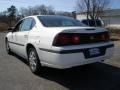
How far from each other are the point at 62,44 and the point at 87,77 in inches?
48.7

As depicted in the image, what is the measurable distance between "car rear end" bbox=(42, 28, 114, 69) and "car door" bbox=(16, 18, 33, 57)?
1316 millimetres

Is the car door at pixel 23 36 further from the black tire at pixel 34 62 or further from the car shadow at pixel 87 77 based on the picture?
the car shadow at pixel 87 77

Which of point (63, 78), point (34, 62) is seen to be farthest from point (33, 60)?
point (63, 78)

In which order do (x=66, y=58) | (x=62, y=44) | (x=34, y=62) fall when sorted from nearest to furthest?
(x=66, y=58) < (x=62, y=44) < (x=34, y=62)

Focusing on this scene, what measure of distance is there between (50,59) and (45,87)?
0.61m

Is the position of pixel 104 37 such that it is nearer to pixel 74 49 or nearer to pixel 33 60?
pixel 74 49

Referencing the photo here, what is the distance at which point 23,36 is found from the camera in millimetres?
6137

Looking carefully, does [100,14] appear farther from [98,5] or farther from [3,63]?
[3,63]

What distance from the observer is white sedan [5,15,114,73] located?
4527 millimetres

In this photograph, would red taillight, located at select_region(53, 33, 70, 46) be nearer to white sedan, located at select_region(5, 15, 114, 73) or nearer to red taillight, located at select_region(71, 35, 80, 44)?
white sedan, located at select_region(5, 15, 114, 73)

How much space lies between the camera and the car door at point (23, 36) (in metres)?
5.99

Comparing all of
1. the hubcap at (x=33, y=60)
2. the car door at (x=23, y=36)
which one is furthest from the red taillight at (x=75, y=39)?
the car door at (x=23, y=36)

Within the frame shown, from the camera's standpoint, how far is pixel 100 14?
38438mm

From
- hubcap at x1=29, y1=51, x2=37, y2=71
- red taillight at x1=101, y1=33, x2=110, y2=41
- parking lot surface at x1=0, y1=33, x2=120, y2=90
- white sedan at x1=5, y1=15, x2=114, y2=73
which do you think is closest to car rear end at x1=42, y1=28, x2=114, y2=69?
white sedan at x1=5, y1=15, x2=114, y2=73
